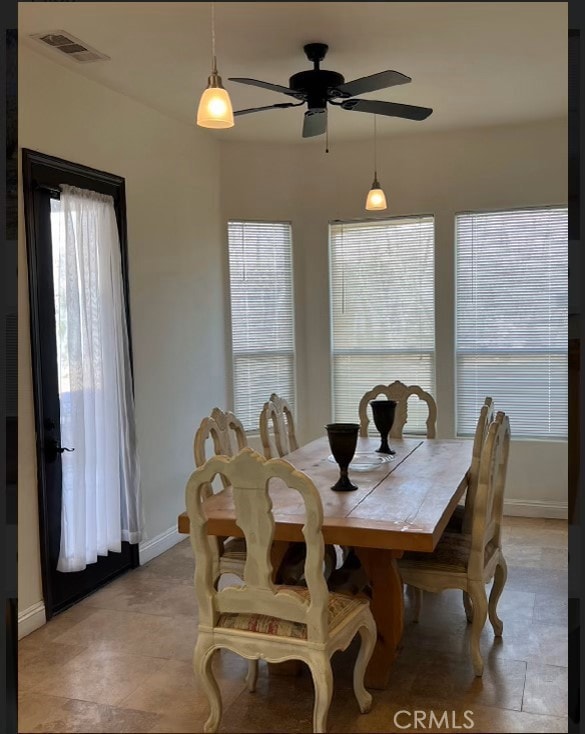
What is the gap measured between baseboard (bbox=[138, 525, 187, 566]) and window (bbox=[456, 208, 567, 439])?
87.3 inches

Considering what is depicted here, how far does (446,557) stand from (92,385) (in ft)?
6.63

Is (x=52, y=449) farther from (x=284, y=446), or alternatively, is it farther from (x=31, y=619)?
(x=284, y=446)

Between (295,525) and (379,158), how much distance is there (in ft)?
11.4

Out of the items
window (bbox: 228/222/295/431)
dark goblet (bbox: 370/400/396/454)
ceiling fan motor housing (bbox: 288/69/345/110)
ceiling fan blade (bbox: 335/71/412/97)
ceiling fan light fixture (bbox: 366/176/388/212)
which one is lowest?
dark goblet (bbox: 370/400/396/454)

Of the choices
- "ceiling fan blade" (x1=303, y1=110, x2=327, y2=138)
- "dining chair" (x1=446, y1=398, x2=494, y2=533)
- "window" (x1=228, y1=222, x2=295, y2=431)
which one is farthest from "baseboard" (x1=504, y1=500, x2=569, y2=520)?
"ceiling fan blade" (x1=303, y1=110, x2=327, y2=138)

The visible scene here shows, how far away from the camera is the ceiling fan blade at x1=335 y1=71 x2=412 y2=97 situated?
2838 mm

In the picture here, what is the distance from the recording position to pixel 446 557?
2.79 metres

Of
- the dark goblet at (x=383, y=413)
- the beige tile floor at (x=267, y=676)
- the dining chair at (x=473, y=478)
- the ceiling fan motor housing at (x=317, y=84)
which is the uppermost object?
the ceiling fan motor housing at (x=317, y=84)

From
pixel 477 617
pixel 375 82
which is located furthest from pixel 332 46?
pixel 477 617

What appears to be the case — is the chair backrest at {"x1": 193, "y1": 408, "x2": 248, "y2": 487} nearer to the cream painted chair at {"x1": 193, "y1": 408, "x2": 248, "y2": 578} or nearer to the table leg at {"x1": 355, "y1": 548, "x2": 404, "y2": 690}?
the cream painted chair at {"x1": 193, "y1": 408, "x2": 248, "y2": 578}

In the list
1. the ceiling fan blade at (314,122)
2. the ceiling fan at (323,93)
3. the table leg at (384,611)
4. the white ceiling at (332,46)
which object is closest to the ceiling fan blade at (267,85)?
the ceiling fan at (323,93)

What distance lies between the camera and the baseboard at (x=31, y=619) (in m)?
3.16

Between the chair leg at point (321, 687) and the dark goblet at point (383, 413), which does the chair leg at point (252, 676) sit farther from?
the dark goblet at point (383, 413)

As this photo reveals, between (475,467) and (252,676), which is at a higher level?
(475,467)
